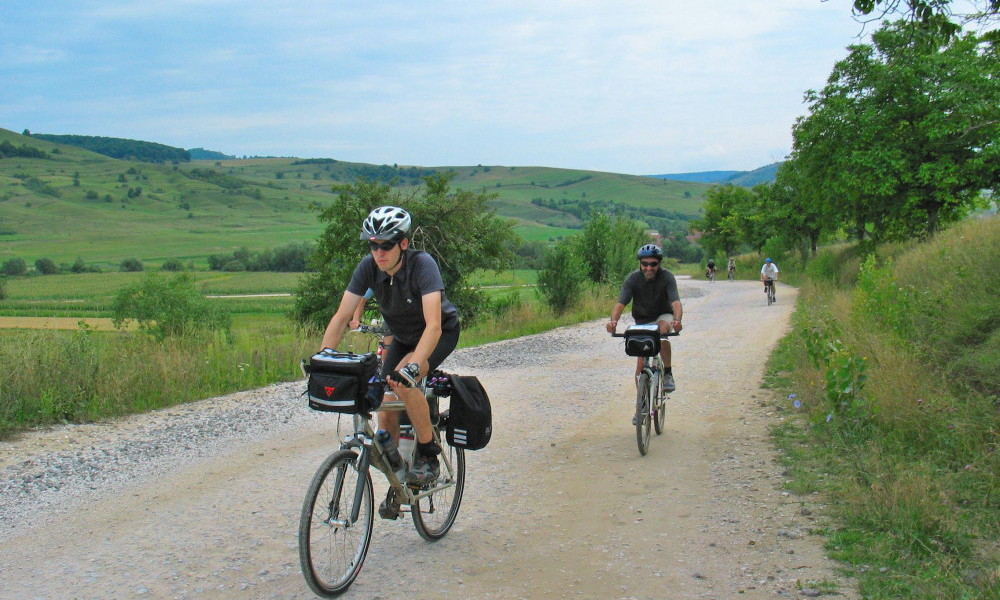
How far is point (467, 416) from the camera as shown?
4.80 metres

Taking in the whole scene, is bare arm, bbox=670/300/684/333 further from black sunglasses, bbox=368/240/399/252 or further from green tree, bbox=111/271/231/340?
green tree, bbox=111/271/231/340

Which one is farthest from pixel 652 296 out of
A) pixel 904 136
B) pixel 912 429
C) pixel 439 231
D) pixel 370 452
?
pixel 904 136

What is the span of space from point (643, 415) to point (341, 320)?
12.7 feet

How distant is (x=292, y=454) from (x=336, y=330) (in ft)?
11.5

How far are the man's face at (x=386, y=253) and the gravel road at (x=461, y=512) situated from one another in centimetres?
99

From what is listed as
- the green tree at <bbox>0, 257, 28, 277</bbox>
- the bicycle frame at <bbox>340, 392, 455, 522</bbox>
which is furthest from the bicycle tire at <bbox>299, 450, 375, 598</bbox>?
the green tree at <bbox>0, 257, 28, 277</bbox>

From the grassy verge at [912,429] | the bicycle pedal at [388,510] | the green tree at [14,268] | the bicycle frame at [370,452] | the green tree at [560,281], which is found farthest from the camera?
the green tree at [14,268]

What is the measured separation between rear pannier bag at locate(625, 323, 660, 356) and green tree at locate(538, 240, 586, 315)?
18420mm

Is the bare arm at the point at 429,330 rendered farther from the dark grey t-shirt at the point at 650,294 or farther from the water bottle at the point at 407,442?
the dark grey t-shirt at the point at 650,294

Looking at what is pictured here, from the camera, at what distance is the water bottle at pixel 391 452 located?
438cm

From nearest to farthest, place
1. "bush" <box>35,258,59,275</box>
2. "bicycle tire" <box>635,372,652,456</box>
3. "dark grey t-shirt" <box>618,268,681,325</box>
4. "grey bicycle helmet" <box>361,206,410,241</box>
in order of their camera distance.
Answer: "grey bicycle helmet" <box>361,206,410,241</box>
"bicycle tire" <box>635,372,652,456</box>
"dark grey t-shirt" <box>618,268,681,325</box>
"bush" <box>35,258,59,275</box>

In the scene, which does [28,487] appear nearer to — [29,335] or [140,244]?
[29,335]

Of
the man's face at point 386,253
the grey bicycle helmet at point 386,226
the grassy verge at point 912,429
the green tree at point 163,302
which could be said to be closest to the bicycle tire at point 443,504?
the man's face at point 386,253

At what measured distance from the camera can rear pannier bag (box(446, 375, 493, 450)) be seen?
480 centimetres
